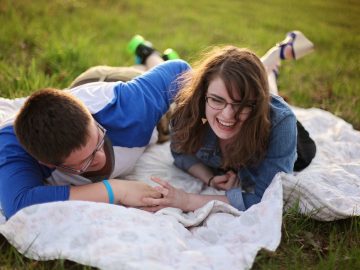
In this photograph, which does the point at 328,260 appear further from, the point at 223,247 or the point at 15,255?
the point at 15,255

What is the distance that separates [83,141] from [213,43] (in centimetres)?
442

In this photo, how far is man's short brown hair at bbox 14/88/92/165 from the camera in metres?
2.11

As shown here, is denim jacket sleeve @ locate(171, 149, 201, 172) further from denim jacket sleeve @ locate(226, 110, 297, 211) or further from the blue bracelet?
the blue bracelet

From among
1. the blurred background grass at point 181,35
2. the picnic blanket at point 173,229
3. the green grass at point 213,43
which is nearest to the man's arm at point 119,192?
the picnic blanket at point 173,229

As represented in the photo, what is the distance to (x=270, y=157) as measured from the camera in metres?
2.56

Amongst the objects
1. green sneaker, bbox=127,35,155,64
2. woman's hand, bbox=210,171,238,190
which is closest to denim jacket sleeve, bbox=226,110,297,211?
woman's hand, bbox=210,171,238,190

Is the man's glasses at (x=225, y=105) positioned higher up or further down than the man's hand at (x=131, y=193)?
higher up

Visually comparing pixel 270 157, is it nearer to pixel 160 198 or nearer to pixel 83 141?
pixel 160 198

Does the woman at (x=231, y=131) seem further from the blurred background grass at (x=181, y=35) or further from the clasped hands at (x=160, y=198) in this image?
the blurred background grass at (x=181, y=35)

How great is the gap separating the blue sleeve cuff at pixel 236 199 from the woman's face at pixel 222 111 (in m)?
0.34

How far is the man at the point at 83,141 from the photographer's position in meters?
2.13

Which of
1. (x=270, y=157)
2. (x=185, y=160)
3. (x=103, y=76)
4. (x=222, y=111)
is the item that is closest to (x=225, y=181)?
(x=185, y=160)

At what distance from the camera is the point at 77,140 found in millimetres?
2146

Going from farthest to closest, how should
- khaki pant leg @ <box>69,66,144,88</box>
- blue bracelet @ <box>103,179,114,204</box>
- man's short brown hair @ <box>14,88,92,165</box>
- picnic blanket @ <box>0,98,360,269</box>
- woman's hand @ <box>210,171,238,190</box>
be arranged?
khaki pant leg @ <box>69,66,144,88</box>, woman's hand @ <box>210,171,238,190</box>, blue bracelet @ <box>103,179,114,204</box>, man's short brown hair @ <box>14,88,92,165</box>, picnic blanket @ <box>0,98,360,269</box>
